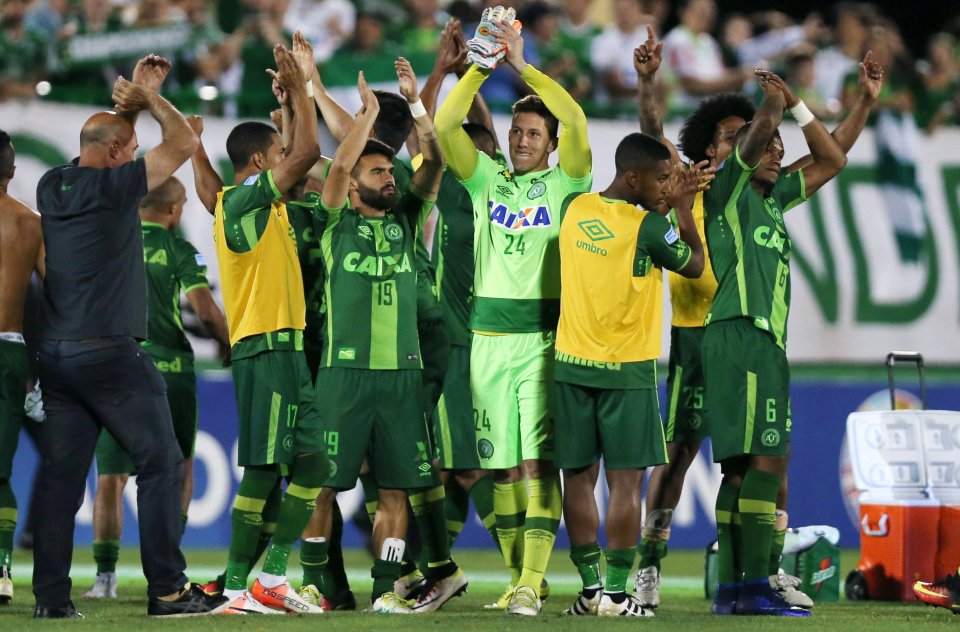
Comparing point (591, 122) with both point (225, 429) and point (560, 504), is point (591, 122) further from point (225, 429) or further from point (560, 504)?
point (560, 504)

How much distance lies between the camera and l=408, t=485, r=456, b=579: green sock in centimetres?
795

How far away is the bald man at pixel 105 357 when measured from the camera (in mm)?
6938

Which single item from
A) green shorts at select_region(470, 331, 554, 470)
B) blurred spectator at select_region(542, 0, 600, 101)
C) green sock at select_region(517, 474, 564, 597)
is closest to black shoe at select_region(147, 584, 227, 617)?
green sock at select_region(517, 474, 564, 597)

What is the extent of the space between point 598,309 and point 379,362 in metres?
1.17

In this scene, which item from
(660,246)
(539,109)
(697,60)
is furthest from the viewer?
(697,60)

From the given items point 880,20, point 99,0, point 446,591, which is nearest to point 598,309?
point 446,591

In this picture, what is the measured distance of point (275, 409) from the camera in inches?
290

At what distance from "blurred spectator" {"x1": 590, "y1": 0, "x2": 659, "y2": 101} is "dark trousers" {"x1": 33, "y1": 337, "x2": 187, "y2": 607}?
8065 mm

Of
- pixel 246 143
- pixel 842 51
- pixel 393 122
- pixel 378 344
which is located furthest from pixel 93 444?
pixel 842 51

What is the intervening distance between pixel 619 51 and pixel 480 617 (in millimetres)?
8731

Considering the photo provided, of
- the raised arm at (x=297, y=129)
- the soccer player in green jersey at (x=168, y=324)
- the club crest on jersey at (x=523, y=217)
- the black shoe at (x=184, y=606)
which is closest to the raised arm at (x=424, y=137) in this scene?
the club crest on jersey at (x=523, y=217)

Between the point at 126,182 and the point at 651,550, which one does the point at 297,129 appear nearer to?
the point at 126,182

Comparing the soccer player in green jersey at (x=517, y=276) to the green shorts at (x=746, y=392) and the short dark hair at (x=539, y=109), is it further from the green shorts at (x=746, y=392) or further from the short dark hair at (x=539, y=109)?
the green shorts at (x=746, y=392)

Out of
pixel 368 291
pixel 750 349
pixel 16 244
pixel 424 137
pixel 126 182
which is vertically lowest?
pixel 750 349
